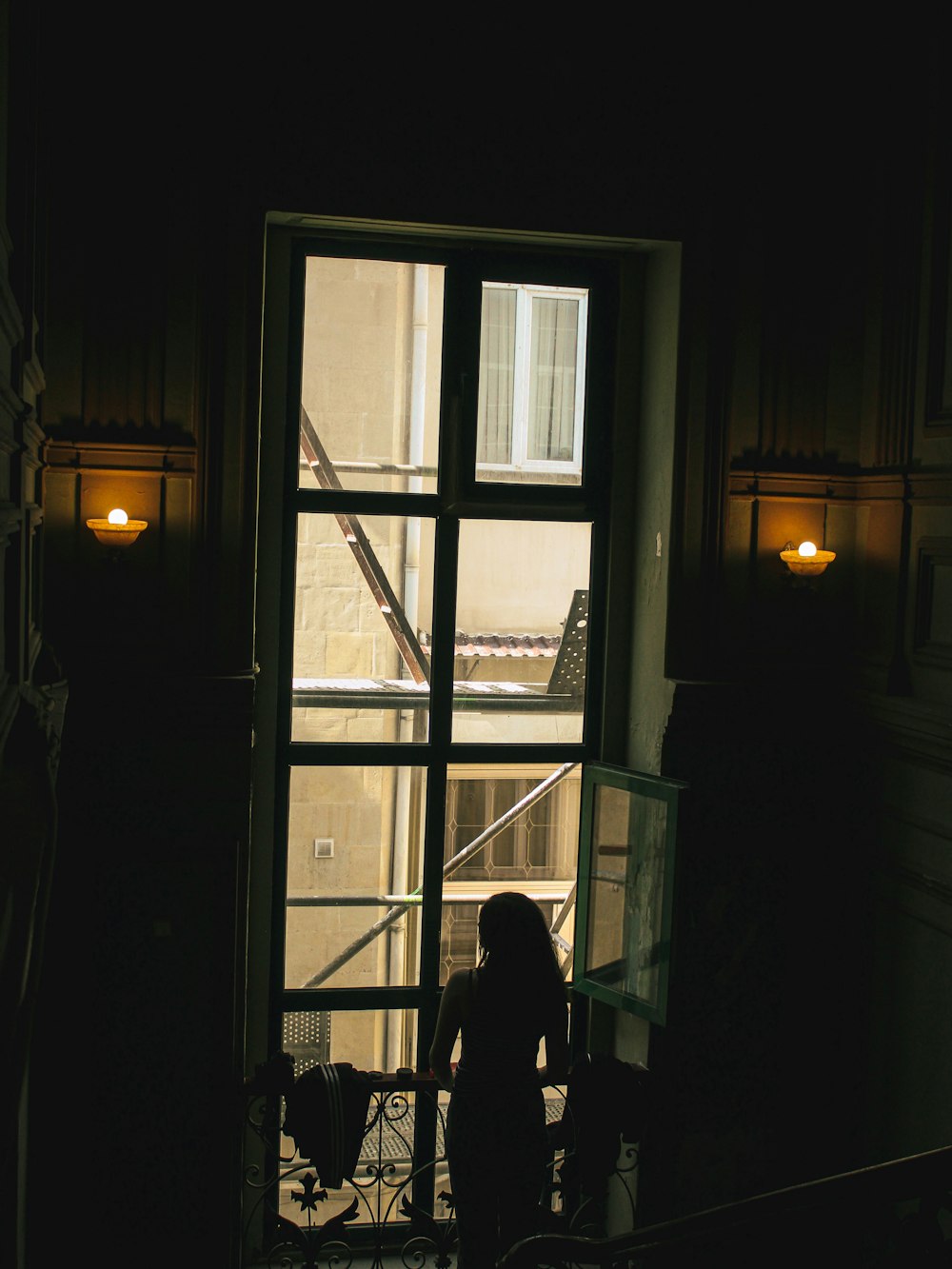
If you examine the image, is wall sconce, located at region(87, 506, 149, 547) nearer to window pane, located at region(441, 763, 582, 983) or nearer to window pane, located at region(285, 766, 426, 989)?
window pane, located at region(285, 766, 426, 989)

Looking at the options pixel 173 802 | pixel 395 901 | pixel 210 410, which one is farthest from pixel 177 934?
pixel 210 410

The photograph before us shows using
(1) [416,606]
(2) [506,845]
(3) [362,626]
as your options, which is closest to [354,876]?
(2) [506,845]

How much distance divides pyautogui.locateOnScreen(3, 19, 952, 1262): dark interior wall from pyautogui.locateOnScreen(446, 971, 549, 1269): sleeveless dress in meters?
1.27

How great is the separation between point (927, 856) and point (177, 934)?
9.60 ft

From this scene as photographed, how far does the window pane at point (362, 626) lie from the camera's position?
204 inches

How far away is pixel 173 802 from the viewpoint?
4.64 metres

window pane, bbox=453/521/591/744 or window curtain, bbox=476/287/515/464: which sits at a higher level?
window curtain, bbox=476/287/515/464

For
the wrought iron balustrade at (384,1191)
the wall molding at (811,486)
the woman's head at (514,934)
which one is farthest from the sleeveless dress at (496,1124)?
the wall molding at (811,486)

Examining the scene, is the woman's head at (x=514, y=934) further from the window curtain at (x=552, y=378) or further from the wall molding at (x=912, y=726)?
the window curtain at (x=552, y=378)

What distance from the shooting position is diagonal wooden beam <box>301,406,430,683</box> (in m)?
5.16

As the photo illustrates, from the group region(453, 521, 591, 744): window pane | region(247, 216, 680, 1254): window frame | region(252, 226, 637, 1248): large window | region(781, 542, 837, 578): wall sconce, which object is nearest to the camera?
region(781, 542, 837, 578): wall sconce

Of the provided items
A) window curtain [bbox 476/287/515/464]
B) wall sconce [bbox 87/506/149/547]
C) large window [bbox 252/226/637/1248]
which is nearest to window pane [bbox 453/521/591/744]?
large window [bbox 252/226/637/1248]

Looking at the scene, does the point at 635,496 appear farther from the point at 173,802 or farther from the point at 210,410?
the point at 173,802

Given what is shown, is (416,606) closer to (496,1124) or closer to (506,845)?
(506,845)
